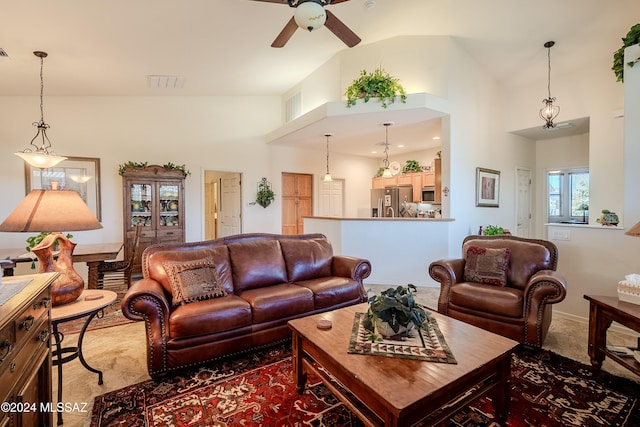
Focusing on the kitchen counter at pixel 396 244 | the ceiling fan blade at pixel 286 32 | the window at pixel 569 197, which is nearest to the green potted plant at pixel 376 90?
the ceiling fan blade at pixel 286 32

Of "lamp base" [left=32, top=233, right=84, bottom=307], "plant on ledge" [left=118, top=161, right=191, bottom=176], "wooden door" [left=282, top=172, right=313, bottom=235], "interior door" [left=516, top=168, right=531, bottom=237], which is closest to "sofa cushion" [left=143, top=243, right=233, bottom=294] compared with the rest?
"lamp base" [left=32, top=233, right=84, bottom=307]

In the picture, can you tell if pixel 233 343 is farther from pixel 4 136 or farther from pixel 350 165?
pixel 350 165

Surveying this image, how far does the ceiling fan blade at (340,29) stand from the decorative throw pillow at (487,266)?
2.42m

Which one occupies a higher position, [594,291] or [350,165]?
[350,165]

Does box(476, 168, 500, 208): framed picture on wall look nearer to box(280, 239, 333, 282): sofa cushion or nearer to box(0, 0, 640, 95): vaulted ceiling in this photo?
box(0, 0, 640, 95): vaulted ceiling

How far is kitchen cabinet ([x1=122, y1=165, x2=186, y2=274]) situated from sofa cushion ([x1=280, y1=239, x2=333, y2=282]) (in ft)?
10.1

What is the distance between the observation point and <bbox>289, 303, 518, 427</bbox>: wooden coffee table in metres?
1.30

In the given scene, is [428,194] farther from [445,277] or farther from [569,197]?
[445,277]

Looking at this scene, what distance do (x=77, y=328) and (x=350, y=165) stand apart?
20.2ft

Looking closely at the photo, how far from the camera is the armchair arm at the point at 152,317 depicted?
2105 millimetres

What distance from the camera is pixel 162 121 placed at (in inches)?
217

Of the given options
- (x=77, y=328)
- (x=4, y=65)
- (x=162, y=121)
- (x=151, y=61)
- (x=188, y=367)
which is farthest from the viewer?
(x=162, y=121)

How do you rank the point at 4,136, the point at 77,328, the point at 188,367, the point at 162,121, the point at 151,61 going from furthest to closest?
the point at 162,121 → the point at 4,136 → the point at 151,61 → the point at 77,328 → the point at 188,367

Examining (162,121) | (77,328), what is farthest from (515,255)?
(162,121)
